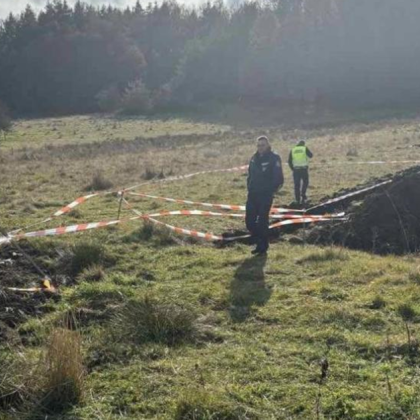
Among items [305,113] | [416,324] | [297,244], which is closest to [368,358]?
[416,324]

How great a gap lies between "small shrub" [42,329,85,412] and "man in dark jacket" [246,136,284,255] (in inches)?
205

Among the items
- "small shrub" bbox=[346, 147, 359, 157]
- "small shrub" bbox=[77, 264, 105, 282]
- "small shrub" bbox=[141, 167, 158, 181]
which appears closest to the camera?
"small shrub" bbox=[77, 264, 105, 282]

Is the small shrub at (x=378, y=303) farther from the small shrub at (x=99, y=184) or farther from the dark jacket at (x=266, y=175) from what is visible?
the small shrub at (x=99, y=184)

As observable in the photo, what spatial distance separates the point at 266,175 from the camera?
965 centimetres

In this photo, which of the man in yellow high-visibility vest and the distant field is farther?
the distant field

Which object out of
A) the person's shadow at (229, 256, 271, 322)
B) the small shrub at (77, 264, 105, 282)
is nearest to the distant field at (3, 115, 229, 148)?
the small shrub at (77, 264, 105, 282)

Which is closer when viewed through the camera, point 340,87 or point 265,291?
point 265,291

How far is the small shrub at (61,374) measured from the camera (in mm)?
4418

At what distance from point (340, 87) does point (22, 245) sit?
6145 centimetres

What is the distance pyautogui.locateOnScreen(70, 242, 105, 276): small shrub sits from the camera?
8.38 metres

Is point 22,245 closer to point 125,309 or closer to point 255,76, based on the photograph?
point 125,309

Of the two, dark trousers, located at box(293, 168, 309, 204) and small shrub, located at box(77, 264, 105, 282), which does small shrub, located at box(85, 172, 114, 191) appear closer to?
dark trousers, located at box(293, 168, 309, 204)

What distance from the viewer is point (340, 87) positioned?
66.6m

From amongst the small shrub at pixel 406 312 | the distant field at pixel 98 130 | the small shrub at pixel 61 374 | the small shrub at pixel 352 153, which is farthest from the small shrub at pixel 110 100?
the small shrub at pixel 61 374
